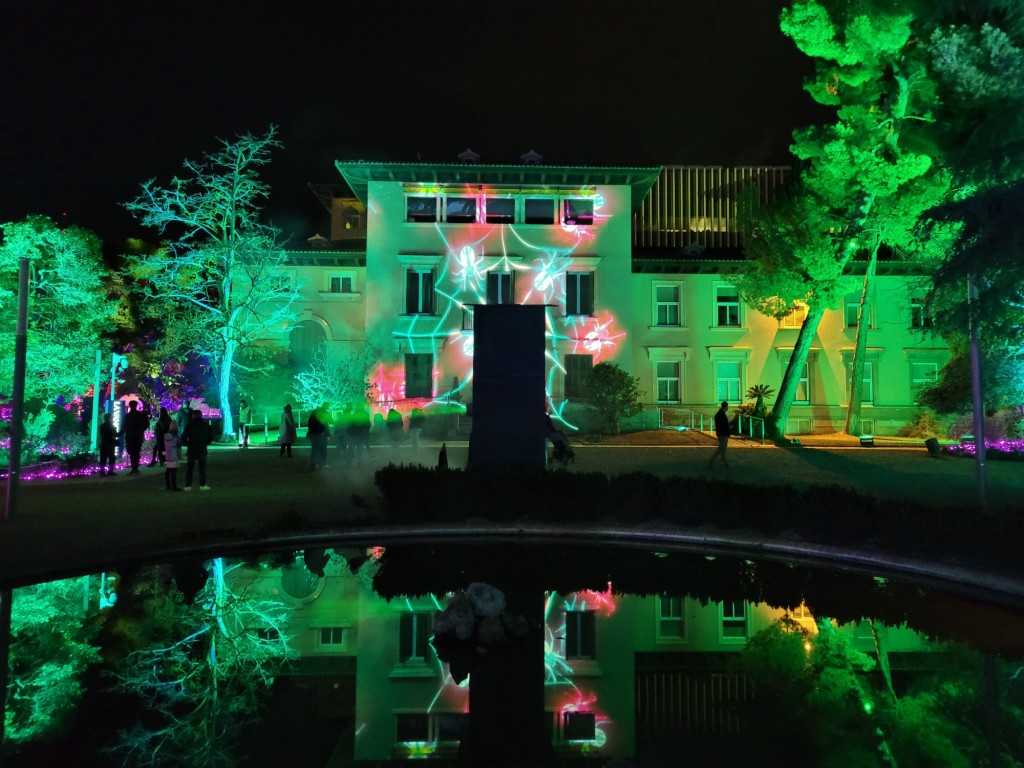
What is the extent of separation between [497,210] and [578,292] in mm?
5228

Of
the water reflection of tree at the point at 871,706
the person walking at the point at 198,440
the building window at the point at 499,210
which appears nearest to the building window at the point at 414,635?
the water reflection of tree at the point at 871,706

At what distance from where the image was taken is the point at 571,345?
31797 mm

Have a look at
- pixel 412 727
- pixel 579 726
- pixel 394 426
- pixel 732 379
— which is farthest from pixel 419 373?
pixel 579 726

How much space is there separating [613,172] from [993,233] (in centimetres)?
2421

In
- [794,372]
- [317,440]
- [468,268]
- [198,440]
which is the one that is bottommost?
[317,440]

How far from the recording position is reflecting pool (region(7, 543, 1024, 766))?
4594 mm

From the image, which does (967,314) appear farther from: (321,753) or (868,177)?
(868,177)

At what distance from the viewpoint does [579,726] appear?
4.91 metres

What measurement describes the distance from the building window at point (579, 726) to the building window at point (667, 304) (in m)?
29.9

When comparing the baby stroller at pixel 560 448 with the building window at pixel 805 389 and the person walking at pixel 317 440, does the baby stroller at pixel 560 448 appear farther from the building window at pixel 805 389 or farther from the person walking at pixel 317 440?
the building window at pixel 805 389

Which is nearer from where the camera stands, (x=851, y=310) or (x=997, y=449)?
(x=997, y=449)

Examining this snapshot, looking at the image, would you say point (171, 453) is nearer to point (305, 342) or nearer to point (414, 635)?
point (414, 635)

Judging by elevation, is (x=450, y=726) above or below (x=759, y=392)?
below

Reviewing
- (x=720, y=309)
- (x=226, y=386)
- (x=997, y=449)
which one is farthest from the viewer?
(x=720, y=309)
